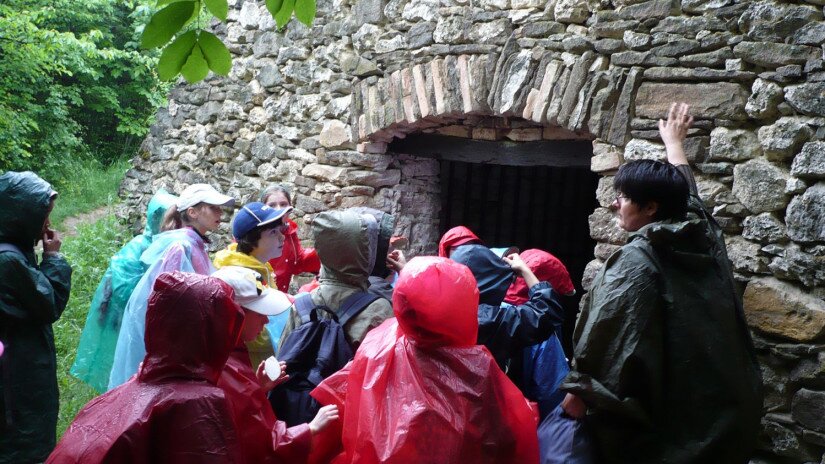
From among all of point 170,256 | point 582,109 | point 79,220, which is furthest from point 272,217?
point 79,220

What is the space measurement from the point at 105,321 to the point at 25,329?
0.69 m

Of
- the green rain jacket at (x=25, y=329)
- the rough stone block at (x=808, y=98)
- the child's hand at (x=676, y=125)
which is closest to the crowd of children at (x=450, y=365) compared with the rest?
the child's hand at (x=676, y=125)

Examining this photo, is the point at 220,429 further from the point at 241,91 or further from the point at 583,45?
the point at 241,91

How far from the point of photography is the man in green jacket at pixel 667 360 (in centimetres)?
215

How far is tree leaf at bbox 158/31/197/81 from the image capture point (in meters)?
2.01

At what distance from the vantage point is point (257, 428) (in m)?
2.09

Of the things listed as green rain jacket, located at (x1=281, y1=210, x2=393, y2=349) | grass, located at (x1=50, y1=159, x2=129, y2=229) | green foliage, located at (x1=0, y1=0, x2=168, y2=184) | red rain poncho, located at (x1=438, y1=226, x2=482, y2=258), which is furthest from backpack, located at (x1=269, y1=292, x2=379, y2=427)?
grass, located at (x1=50, y1=159, x2=129, y2=229)

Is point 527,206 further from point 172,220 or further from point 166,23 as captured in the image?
point 166,23

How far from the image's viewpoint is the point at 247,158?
5523 millimetres

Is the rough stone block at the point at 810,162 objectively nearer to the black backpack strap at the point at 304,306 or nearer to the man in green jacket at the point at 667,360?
the man in green jacket at the point at 667,360

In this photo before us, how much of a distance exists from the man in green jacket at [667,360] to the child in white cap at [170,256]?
188cm

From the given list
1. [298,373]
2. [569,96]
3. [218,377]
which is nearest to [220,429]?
[218,377]

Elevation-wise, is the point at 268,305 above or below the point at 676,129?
below

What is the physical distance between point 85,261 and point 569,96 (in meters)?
5.18
